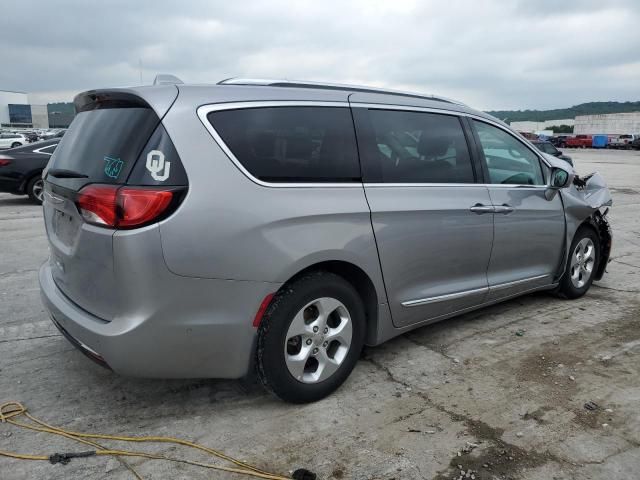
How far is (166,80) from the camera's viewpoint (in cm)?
311

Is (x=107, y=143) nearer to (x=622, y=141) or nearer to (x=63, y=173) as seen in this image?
(x=63, y=173)

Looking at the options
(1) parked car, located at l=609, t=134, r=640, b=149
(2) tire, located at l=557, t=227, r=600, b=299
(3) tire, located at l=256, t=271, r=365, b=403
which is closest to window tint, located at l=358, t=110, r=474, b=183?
(3) tire, located at l=256, t=271, r=365, b=403

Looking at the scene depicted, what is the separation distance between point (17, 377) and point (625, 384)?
3.82 metres

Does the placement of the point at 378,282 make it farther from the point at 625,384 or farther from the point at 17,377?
the point at 17,377

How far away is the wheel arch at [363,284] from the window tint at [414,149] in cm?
56

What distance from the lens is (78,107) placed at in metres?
3.41

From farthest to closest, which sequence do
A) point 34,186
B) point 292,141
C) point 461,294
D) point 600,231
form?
point 34,186 → point 600,231 → point 461,294 → point 292,141

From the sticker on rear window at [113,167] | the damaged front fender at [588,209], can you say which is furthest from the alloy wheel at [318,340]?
the damaged front fender at [588,209]

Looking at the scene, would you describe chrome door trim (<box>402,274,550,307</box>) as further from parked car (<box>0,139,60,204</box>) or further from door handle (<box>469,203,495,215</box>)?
parked car (<box>0,139,60,204</box>)

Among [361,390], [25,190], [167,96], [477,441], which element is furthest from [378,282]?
[25,190]

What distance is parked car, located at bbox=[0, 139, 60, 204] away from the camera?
10867 mm

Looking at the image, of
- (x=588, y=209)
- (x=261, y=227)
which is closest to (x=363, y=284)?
(x=261, y=227)

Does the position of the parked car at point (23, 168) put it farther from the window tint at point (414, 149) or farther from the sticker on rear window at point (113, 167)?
the window tint at point (414, 149)

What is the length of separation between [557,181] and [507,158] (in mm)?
583
